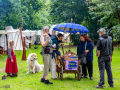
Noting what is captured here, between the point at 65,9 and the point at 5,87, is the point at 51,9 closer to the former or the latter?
the point at 65,9

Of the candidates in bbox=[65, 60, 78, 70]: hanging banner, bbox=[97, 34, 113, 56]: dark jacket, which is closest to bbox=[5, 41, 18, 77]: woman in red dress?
bbox=[65, 60, 78, 70]: hanging banner

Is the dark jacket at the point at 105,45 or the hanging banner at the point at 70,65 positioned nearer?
the dark jacket at the point at 105,45

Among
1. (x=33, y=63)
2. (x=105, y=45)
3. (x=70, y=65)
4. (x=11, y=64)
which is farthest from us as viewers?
(x=33, y=63)

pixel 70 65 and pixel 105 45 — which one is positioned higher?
pixel 105 45

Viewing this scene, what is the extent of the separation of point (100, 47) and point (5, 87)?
332 centimetres

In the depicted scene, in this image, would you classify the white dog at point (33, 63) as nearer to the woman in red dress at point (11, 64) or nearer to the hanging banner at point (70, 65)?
the woman in red dress at point (11, 64)

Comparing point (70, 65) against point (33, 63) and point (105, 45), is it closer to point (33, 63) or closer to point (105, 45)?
point (105, 45)

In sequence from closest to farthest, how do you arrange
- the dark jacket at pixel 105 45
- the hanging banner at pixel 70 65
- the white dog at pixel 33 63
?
the dark jacket at pixel 105 45 → the hanging banner at pixel 70 65 → the white dog at pixel 33 63

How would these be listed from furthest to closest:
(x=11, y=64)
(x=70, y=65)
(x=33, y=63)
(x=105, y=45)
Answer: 1. (x=33, y=63)
2. (x=11, y=64)
3. (x=70, y=65)
4. (x=105, y=45)

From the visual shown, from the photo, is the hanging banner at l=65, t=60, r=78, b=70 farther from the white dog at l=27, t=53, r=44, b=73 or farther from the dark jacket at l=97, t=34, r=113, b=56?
the white dog at l=27, t=53, r=44, b=73

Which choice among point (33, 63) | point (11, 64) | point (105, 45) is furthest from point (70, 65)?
point (11, 64)

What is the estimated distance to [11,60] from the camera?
23.0ft

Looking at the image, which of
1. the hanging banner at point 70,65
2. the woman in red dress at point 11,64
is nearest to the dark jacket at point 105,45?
the hanging banner at point 70,65

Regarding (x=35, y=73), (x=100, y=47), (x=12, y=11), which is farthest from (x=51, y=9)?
(x=100, y=47)
